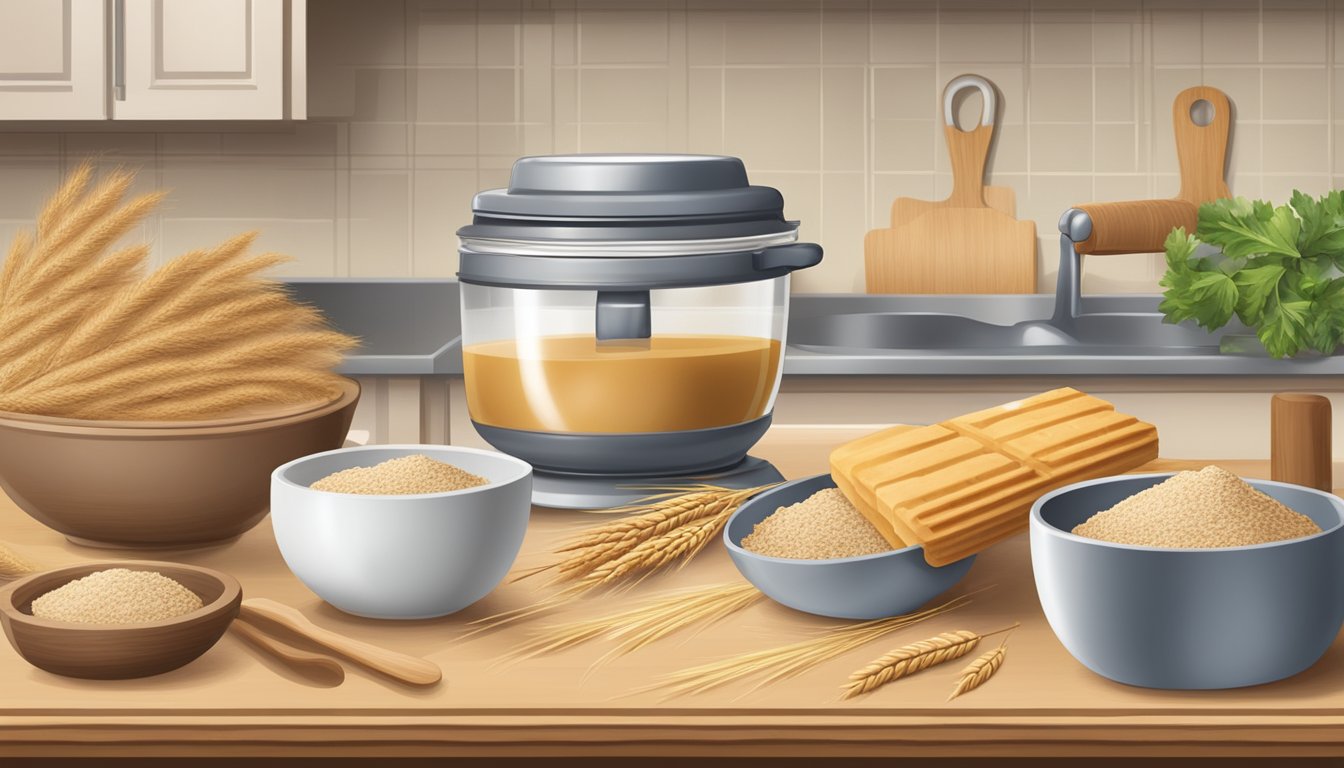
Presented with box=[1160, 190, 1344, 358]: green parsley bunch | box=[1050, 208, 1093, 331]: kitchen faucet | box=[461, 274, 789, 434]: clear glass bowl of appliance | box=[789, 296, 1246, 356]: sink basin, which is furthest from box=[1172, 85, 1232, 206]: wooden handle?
box=[461, 274, 789, 434]: clear glass bowl of appliance

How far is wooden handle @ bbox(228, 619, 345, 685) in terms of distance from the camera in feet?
1.71

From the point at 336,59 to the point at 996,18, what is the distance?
1302 millimetres

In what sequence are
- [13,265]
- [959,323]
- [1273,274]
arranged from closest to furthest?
[13,265] → [1273,274] → [959,323]

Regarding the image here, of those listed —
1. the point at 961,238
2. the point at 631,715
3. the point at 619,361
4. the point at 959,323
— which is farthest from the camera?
the point at 961,238

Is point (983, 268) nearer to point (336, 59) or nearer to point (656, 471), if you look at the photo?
point (336, 59)

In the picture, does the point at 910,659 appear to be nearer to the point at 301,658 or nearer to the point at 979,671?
the point at 979,671

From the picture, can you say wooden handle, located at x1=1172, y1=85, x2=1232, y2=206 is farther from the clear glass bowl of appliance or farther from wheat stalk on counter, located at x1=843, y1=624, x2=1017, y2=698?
wheat stalk on counter, located at x1=843, y1=624, x2=1017, y2=698

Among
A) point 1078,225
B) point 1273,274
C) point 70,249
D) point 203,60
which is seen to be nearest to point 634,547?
point 70,249

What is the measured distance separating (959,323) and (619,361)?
1.68 metres

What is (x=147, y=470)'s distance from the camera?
2.20 ft

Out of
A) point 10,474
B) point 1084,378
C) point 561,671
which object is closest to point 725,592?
point 561,671

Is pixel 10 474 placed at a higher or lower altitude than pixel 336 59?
lower

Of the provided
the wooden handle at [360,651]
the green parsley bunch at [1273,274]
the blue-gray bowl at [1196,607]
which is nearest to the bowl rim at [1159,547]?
the blue-gray bowl at [1196,607]

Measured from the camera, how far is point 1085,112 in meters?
2.55
